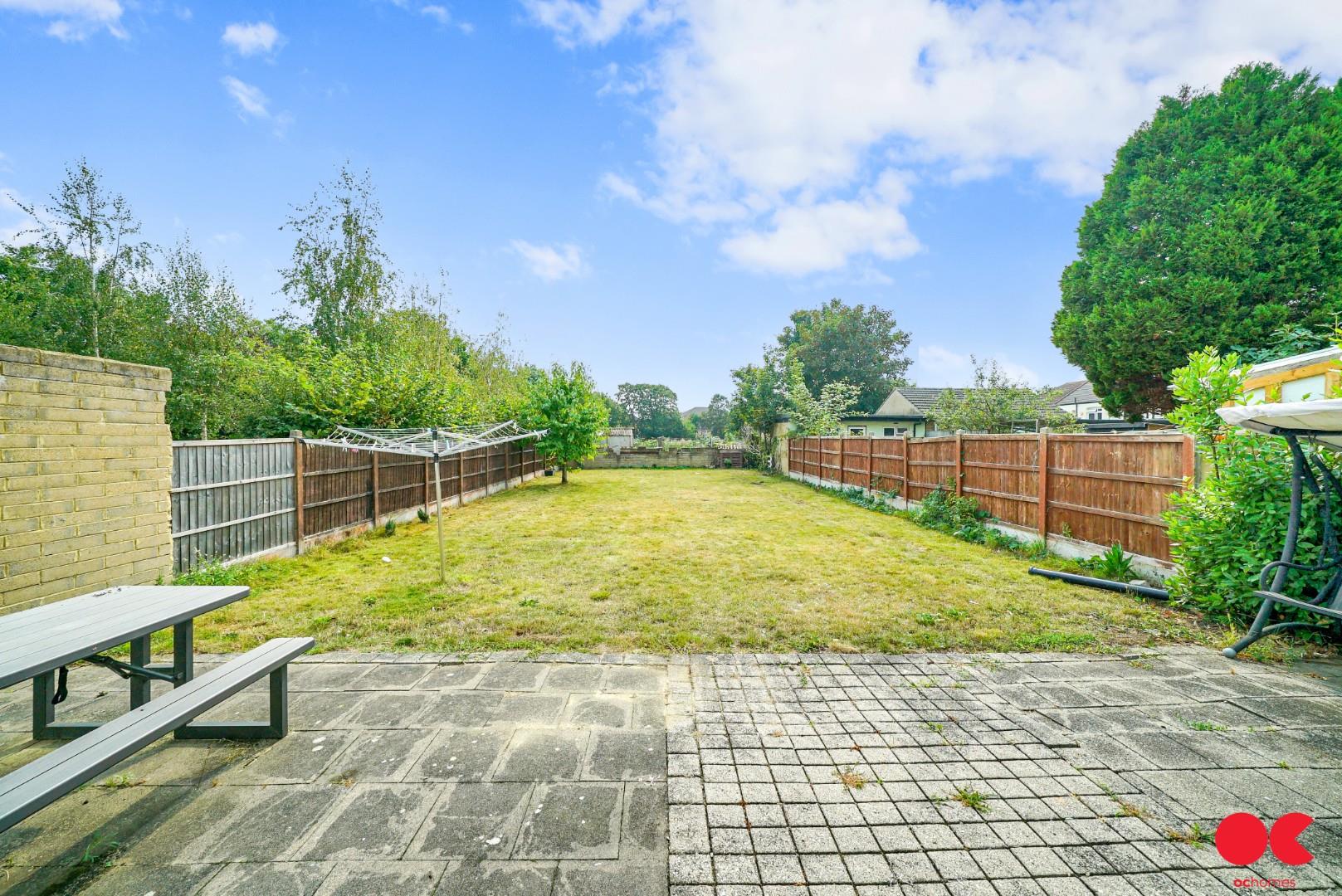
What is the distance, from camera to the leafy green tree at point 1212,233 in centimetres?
1353

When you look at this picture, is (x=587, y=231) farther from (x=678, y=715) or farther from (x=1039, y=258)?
(x=678, y=715)

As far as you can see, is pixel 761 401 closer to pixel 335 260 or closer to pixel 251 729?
pixel 335 260

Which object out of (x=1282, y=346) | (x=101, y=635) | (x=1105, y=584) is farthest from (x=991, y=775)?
(x=1282, y=346)

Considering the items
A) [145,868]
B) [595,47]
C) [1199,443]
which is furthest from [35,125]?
[1199,443]

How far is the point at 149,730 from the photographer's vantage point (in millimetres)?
1821

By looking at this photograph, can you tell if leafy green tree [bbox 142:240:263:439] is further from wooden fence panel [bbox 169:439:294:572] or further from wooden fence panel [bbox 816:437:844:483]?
wooden fence panel [bbox 816:437:844:483]

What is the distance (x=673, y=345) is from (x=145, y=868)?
1487 inches

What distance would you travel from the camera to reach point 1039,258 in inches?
782

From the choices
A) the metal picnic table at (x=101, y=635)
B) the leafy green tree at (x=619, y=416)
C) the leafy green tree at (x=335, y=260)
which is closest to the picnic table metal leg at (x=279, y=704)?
the metal picnic table at (x=101, y=635)

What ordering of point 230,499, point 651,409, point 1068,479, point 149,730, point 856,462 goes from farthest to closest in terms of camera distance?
point 651,409
point 856,462
point 1068,479
point 230,499
point 149,730

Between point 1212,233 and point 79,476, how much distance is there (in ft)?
77.1

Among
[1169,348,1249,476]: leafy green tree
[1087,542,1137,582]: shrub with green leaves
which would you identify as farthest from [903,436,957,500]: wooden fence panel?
[1169,348,1249,476]: leafy green tree

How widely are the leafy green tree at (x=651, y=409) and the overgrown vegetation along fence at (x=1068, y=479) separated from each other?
45.6 meters

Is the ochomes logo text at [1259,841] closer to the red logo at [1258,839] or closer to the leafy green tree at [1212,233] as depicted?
the red logo at [1258,839]
